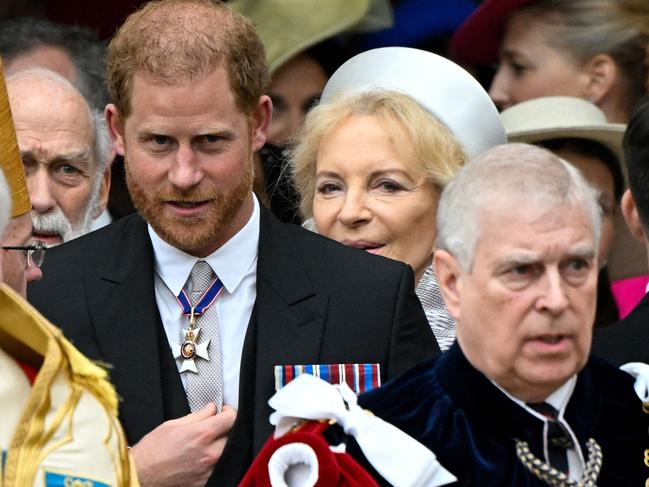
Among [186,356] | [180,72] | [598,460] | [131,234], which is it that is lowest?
[598,460]

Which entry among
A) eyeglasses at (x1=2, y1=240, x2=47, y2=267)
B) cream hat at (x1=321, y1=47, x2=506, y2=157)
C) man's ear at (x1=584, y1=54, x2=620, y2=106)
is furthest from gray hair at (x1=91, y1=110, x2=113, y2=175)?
man's ear at (x1=584, y1=54, x2=620, y2=106)

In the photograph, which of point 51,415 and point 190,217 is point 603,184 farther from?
point 51,415

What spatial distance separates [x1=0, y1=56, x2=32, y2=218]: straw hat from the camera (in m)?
4.40

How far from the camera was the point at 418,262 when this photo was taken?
223 inches

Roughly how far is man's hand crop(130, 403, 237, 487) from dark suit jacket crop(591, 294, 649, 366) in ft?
3.17

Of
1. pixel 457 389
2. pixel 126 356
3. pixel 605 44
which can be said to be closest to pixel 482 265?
pixel 457 389

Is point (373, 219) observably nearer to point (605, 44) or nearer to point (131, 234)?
point (131, 234)

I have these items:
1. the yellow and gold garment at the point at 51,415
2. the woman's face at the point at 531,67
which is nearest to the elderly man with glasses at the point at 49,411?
the yellow and gold garment at the point at 51,415

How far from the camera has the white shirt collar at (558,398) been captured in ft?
14.1

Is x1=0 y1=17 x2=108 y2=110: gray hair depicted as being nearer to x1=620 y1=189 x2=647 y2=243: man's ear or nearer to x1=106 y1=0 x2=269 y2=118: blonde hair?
x1=106 y1=0 x2=269 y2=118: blonde hair

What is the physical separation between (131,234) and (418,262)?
100cm

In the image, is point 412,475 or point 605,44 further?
point 605,44

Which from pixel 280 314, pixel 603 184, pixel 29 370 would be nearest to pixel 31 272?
pixel 280 314

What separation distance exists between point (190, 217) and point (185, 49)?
437 millimetres
